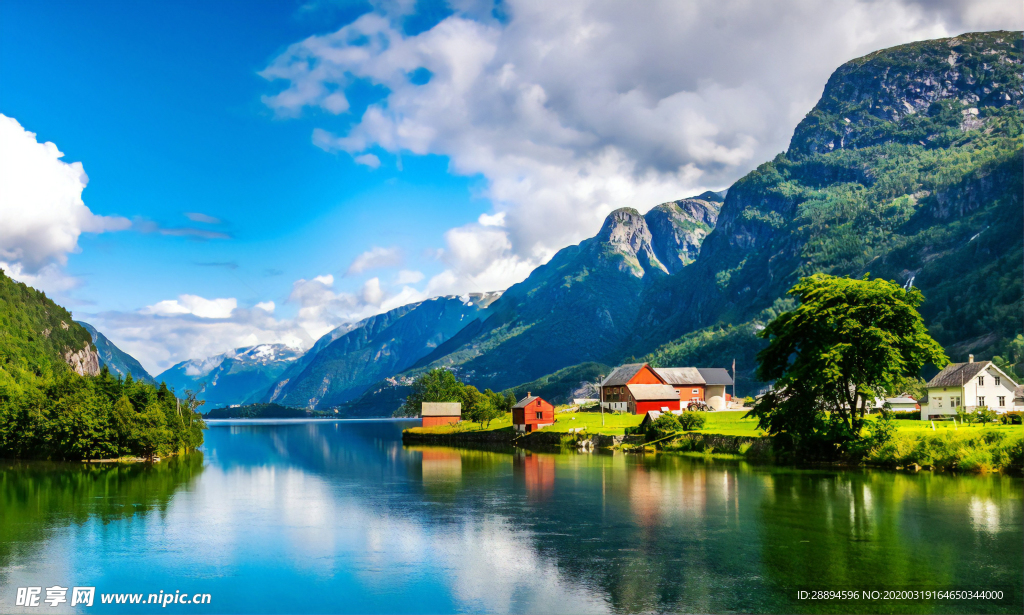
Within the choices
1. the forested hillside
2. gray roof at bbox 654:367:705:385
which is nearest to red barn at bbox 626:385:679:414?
gray roof at bbox 654:367:705:385

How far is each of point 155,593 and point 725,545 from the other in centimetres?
2273

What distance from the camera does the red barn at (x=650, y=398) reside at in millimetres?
121625

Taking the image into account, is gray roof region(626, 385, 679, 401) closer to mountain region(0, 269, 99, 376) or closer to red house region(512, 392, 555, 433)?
red house region(512, 392, 555, 433)

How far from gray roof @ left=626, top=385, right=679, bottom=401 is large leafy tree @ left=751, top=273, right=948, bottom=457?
186 feet

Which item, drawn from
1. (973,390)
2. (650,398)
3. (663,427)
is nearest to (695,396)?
(650,398)

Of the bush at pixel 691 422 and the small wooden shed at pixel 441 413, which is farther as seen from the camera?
the small wooden shed at pixel 441 413

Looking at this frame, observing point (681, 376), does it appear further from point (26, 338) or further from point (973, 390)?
point (26, 338)

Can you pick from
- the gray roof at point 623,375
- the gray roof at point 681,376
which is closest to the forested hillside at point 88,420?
the gray roof at point 623,375

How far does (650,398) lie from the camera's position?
12206cm

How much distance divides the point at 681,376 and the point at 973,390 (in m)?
64.0

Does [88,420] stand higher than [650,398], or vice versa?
[650,398]

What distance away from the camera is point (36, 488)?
5572 centimetres

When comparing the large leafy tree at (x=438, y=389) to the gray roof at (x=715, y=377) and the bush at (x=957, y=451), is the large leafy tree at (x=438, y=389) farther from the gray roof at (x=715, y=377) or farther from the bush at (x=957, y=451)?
the bush at (x=957, y=451)

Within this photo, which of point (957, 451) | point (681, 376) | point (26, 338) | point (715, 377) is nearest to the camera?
point (957, 451)
